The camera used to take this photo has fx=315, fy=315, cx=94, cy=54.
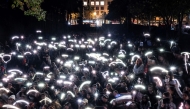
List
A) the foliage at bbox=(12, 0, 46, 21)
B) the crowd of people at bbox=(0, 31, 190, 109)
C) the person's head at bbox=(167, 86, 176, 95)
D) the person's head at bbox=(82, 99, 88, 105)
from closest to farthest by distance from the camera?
1. the person's head at bbox=(167, 86, 176, 95)
2. the crowd of people at bbox=(0, 31, 190, 109)
3. the person's head at bbox=(82, 99, 88, 105)
4. the foliage at bbox=(12, 0, 46, 21)

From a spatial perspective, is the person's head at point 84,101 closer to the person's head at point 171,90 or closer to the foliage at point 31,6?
the person's head at point 171,90

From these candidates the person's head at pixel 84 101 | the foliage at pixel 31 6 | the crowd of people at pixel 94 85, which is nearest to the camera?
the crowd of people at pixel 94 85

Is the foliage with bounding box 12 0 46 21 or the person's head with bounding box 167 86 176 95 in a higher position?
the foliage with bounding box 12 0 46 21

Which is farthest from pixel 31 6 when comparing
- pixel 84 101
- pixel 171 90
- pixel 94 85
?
pixel 171 90

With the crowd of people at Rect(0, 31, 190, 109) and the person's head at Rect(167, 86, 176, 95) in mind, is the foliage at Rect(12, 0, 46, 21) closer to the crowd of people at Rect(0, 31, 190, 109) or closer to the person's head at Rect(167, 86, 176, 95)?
the crowd of people at Rect(0, 31, 190, 109)

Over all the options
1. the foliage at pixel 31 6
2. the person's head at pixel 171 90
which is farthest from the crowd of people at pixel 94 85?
the foliage at pixel 31 6

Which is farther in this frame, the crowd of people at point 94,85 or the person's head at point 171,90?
the crowd of people at point 94,85

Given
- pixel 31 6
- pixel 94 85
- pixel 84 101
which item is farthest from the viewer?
pixel 31 6

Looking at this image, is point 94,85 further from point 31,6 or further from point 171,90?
point 31,6

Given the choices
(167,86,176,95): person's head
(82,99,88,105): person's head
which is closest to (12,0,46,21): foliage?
(82,99,88,105): person's head

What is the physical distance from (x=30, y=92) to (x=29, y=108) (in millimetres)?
1697

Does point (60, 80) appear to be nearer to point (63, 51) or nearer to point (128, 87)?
point (128, 87)

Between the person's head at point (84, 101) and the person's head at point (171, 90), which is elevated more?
the person's head at point (171, 90)


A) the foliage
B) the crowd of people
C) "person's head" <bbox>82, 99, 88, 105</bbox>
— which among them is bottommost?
"person's head" <bbox>82, 99, 88, 105</bbox>
